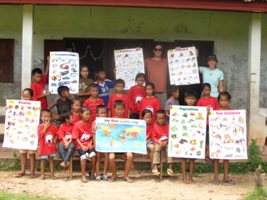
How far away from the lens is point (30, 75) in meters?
8.22

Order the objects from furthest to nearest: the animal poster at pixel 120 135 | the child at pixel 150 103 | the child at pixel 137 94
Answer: the child at pixel 137 94 → the child at pixel 150 103 → the animal poster at pixel 120 135

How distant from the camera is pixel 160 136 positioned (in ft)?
24.0

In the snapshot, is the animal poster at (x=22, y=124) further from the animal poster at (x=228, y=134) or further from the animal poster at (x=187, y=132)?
the animal poster at (x=228, y=134)

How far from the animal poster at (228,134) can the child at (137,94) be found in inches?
59.5

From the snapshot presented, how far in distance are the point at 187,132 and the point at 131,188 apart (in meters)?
1.19

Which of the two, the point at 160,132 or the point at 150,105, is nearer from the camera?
the point at 160,132

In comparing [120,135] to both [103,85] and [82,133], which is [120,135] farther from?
[103,85]

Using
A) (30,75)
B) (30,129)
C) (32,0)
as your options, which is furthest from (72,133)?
(32,0)

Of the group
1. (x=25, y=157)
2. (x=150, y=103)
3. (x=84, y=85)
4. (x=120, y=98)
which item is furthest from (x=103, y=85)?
(x=25, y=157)

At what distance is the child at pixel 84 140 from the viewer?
7.16 metres

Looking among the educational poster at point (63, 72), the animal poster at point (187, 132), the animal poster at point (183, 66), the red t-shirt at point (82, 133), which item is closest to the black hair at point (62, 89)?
the educational poster at point (63, 72)

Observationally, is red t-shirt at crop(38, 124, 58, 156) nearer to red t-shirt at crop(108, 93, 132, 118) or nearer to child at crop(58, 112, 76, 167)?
child at crop(58, 112, 76, 167)

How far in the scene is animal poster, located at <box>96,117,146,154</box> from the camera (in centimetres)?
716

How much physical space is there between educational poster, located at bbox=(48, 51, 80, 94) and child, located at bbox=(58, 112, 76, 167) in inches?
27.5
